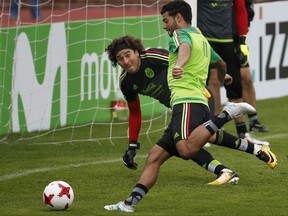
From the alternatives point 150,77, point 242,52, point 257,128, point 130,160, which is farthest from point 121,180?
point 257,128

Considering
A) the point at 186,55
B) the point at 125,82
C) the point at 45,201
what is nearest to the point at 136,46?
the point at 125,82

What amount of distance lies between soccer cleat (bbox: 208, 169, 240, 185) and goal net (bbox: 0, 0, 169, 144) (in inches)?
153

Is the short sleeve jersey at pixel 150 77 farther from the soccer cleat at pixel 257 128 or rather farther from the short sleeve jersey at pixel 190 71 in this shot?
the soccer cleat at pixel 257 128

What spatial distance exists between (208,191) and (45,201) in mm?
1610

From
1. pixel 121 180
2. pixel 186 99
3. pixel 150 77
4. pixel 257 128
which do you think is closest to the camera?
pixel 186 99

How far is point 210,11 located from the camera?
1240cm

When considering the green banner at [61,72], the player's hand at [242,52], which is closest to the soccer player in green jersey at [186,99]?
the player's hand at [242,52]

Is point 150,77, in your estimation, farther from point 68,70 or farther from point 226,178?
point 68,70

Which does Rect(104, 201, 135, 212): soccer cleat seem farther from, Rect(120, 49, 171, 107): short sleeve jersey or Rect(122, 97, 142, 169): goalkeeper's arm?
Rect(120, 49, 171, 107): short sleeve jersey

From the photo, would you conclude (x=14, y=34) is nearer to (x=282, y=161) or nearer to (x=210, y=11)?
(x=210, y=11)

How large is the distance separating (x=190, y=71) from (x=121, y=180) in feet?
5.58

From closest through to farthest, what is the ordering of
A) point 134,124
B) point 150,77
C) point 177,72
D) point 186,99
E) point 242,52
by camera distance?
point 177,72 → point 186,99 → point 150,77 → point 134,124 → point 242,52

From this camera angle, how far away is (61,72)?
14070mm

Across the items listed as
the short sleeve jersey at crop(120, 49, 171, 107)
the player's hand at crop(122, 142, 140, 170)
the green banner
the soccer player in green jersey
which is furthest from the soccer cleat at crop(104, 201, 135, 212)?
the green banner
